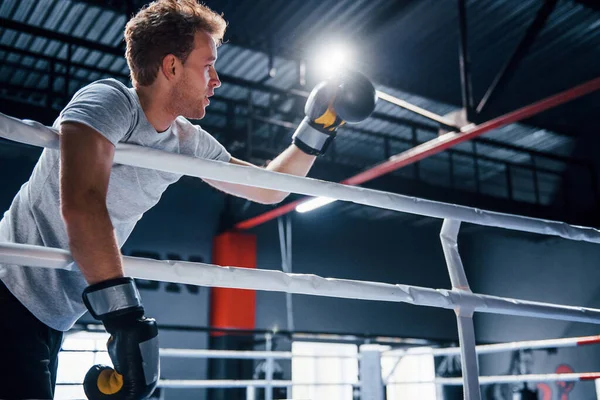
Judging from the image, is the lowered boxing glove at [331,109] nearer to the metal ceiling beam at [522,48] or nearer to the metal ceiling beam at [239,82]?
the metal ceiling beam at [522,48]

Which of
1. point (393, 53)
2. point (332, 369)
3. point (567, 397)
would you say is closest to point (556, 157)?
point (567, 397)

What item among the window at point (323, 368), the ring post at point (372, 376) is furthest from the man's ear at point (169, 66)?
the window at point (323, 368)

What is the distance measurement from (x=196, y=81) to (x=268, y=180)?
29cm

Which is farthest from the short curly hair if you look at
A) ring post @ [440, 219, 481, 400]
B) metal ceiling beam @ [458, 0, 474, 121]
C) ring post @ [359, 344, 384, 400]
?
metal ceiling beam @ [458, 0, 474, 121]

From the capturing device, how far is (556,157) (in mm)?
8445

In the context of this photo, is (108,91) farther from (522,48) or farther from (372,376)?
(522,48)

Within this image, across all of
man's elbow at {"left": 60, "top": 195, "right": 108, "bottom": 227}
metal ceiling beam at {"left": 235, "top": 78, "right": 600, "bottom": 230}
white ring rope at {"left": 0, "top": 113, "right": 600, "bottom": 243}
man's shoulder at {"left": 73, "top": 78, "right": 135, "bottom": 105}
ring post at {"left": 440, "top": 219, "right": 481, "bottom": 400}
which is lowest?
ring post at {"left": 440, "top": 219, "right": 481, "bottom": 400}

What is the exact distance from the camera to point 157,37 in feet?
3.94

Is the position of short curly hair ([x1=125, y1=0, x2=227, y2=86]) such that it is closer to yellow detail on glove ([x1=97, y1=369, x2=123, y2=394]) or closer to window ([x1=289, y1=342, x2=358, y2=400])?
yellow detail on glove ([x1=97, y1=369, x2=123, y2=394])

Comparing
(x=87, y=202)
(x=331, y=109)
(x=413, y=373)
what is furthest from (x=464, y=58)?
(x=413, y=373)

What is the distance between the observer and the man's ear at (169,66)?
3.95ft

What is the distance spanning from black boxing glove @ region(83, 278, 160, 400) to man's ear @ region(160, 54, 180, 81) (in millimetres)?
488

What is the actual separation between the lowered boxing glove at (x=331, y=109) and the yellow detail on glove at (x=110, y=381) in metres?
0.88

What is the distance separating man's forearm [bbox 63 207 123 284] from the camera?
0.91 m
